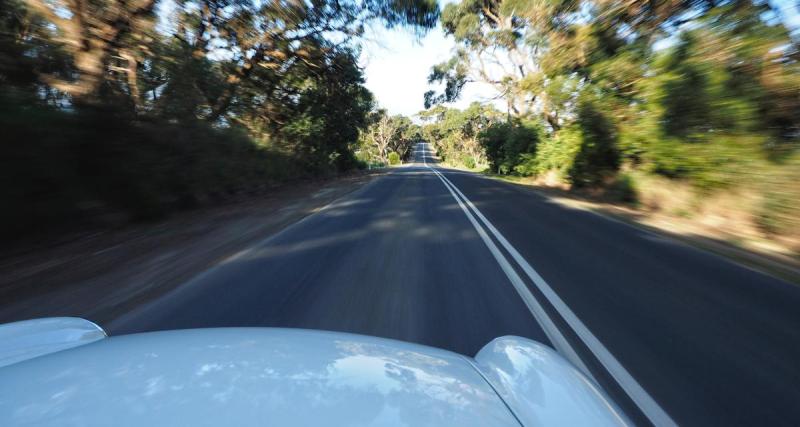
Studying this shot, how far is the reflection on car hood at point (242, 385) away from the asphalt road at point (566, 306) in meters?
1.63

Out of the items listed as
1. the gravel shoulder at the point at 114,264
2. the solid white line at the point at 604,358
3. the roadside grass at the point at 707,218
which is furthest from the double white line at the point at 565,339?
the gravel shoulder at the point at 114,264

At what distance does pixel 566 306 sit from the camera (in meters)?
4.11

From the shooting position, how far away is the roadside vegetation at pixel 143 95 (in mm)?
6248

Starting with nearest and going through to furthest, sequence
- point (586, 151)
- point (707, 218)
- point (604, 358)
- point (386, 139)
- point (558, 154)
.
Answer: point (604, 358)
point (707, 218)
point (586, 151)
point (558, 154)
point (386, 139)

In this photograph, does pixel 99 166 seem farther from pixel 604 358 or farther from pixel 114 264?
pixel 604 358

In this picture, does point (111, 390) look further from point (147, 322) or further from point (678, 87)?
point (678, 87)

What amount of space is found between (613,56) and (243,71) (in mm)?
14647

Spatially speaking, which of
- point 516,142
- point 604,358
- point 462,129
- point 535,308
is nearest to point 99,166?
point 535,308

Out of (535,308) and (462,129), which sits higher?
(462,129)

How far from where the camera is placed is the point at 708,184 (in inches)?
390

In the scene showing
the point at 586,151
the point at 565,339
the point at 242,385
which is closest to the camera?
the point at 242,385

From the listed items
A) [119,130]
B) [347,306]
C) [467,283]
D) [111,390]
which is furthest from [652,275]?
[119,130]

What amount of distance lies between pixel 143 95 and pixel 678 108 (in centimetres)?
1423

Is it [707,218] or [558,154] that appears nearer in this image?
[707,218]
